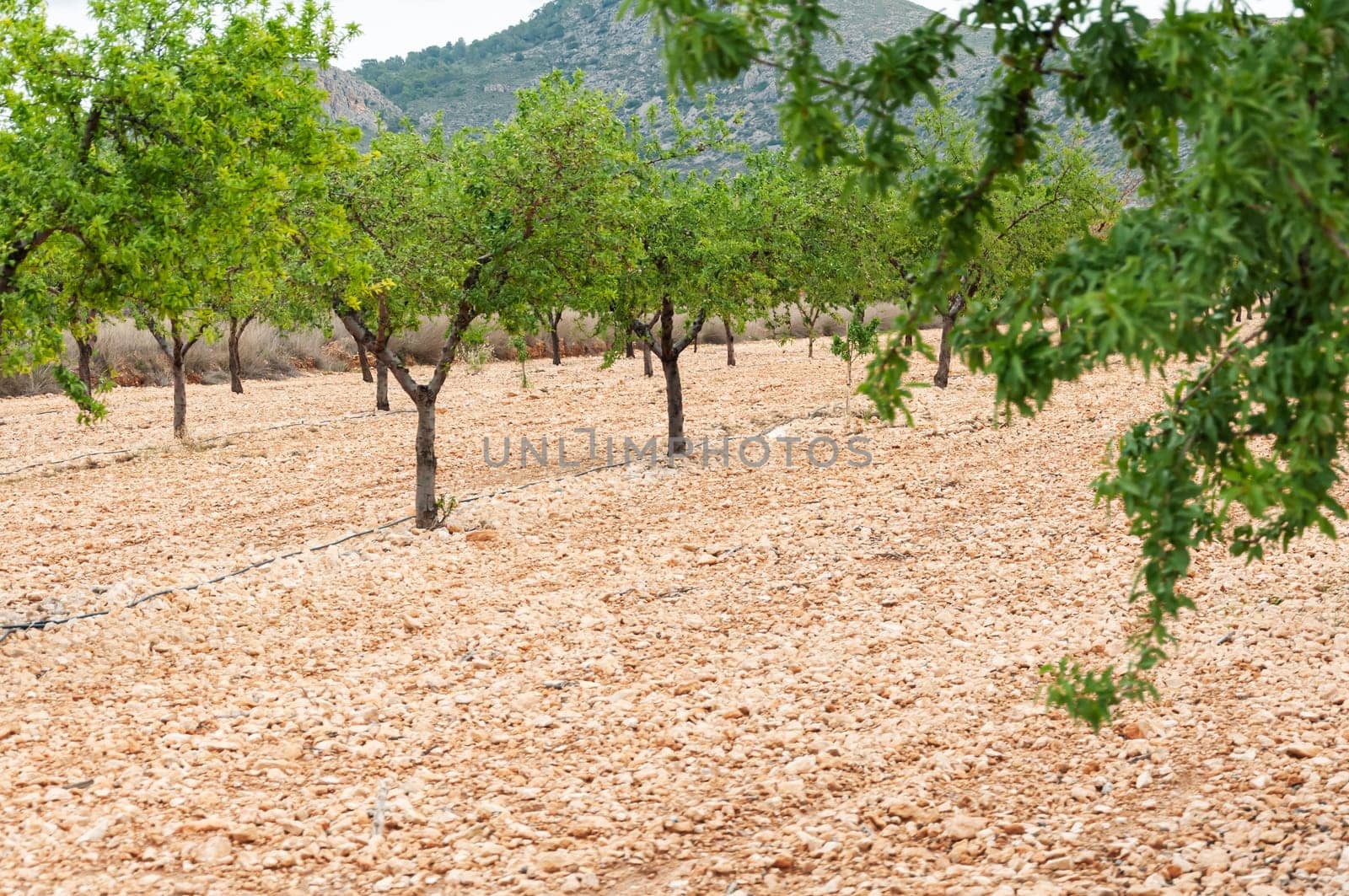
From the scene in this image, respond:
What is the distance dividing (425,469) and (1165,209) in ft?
34.8

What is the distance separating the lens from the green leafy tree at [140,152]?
735 centimetres

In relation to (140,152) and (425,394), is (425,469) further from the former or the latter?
(140,152)

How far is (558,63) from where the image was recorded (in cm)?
9419

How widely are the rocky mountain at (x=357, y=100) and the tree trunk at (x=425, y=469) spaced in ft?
238

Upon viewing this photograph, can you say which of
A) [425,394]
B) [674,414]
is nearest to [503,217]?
[425,394]

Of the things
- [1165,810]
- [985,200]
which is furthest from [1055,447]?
[985,200]

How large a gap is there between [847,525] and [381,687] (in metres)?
5.53

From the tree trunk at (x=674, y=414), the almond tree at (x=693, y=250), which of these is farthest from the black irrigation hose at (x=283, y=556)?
the almond tree at (x=693, y=250)

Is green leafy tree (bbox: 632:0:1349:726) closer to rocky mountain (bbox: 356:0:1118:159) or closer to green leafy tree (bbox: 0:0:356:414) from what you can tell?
green leafy tree (bbox: 0:0:356:414)

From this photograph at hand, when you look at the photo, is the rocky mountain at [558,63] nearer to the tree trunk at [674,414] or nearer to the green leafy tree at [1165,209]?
the tree trunk at [674,414]

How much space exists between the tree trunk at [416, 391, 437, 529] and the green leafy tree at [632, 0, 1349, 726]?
9978 millimetres

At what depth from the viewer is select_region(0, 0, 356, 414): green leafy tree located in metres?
7.35

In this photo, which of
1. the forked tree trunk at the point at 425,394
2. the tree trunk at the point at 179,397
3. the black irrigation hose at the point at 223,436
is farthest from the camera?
the tree trunk at the point at 179,397

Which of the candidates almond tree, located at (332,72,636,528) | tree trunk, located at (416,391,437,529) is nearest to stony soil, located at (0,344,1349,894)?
tree trunk, located at (416,391,437,529)
